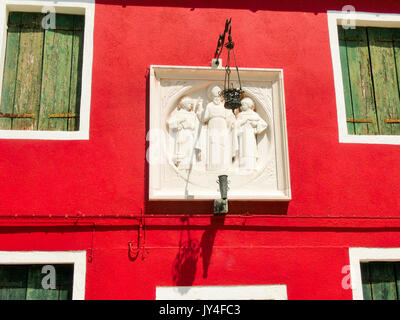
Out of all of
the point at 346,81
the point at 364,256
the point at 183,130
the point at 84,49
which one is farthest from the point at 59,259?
the point at 346,81

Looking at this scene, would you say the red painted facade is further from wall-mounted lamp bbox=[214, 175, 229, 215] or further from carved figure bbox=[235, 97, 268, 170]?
carved figure bbox=[235, 97, 268, 170]

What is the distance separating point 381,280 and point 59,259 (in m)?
3.43

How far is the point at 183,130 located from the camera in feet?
19.1

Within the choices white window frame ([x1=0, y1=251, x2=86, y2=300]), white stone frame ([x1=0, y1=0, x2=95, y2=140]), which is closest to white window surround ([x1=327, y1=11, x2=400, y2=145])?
white stone frame ([x1=0, y1=0, x2=95, y2=140])

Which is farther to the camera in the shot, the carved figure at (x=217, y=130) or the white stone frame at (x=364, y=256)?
the carved figure at (x=217, y=130)

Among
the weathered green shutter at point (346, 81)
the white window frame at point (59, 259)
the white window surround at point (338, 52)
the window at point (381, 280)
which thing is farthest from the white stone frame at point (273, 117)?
the window at point (381, 280)

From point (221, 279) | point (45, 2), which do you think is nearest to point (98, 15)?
point (45, 2)

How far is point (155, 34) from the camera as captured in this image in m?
6.06

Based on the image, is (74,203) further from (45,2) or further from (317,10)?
(317,10)

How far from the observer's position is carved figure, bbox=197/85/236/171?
5.73 m

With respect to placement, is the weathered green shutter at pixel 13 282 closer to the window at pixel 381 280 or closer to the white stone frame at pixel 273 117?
the white stone frame at pixel 273 117

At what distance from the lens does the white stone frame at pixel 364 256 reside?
544 centimetres

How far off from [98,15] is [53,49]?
2.19 feet

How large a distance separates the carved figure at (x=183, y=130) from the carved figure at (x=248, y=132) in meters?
0.52
